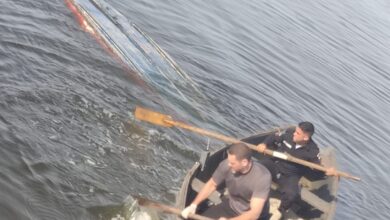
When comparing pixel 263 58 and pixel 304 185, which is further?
pixel 263 58

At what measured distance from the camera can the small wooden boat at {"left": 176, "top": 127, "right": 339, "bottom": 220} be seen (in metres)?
10.3

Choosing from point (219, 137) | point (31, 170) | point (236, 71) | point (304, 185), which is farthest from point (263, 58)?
point (31, 170)

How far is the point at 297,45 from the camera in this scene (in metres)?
30.3

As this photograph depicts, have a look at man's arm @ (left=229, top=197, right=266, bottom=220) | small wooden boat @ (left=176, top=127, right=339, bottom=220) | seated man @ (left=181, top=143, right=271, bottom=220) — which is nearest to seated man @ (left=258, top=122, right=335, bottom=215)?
small wooden boat @ (left=176, top=127, right=339, bottom=220)

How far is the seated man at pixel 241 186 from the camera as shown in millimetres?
8383

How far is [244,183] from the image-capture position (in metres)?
8.81

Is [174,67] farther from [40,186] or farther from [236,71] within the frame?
[40,186]

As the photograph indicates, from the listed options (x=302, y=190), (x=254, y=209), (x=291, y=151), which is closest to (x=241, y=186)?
(x=254, y=209)

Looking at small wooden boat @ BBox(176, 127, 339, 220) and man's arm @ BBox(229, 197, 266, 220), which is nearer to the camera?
man's arm @ BBox(229, 197, 266, 220)

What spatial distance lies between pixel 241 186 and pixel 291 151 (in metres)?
3.37

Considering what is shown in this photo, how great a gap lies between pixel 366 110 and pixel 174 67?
12.4m

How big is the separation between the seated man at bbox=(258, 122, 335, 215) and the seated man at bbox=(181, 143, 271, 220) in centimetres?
213

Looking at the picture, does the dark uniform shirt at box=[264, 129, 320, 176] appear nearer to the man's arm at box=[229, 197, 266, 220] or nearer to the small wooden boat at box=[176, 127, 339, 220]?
the small wooden boat at box=[176, 127, 339, 220]

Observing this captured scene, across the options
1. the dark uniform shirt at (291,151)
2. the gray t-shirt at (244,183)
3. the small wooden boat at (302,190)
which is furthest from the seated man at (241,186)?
the dark uniform shirt at (291,151)
